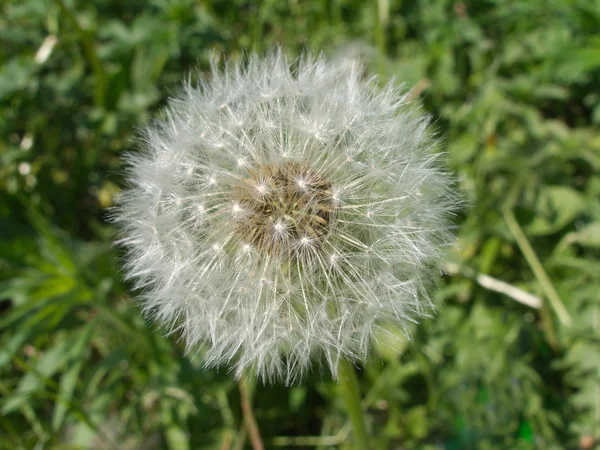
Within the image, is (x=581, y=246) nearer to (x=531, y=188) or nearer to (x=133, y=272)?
(x=531, y=188)

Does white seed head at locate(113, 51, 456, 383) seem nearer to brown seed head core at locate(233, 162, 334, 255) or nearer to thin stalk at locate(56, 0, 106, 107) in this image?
brown seed head core at locate(233, 162, 334, 255)

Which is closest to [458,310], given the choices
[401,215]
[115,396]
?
[401,215]

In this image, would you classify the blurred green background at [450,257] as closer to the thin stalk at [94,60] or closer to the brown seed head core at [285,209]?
the thin stalk at [94,60]

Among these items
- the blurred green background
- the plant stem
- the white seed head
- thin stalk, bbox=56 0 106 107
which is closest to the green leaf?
the blurred green background

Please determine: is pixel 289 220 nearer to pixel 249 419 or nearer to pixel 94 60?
pixel 249 419

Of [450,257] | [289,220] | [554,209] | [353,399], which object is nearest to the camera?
[289,220]

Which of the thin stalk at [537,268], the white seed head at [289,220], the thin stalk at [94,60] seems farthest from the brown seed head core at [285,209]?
the thin stalk at [94,60]

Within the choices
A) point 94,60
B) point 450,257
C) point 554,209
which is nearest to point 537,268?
point 554,209
